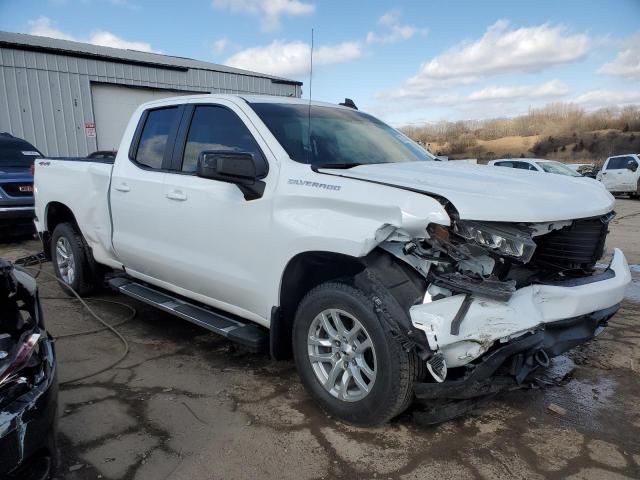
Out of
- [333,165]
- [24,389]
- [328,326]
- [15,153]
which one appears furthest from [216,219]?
[15,153]

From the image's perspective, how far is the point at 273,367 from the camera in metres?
3.79

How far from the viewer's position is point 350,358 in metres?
2.87

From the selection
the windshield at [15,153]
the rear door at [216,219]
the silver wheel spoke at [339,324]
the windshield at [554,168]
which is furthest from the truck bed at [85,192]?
the windshield at [554,168]

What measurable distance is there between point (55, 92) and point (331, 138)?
505 inches

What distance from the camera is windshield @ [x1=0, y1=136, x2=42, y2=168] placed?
936cm

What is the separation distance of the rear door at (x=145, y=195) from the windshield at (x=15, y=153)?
617 cm

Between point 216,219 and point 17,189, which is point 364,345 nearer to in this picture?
point 216,219

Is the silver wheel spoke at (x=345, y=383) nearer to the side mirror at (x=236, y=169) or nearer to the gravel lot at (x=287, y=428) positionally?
the gravel lot at (x=287, y=428)

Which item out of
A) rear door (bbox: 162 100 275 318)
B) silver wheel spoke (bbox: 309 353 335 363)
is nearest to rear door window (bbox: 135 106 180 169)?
rear door (bbox: 162 100 275 318)

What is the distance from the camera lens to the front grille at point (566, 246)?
9.17ft

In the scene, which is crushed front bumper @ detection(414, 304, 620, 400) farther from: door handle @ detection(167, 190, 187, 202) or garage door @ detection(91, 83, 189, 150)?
garage door @ detection(91, 83, 189, 150)

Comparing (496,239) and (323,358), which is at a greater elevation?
(496,239)

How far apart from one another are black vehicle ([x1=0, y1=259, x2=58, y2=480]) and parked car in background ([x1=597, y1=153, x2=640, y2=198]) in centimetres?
1988

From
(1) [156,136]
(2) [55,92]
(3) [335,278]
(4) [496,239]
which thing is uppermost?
(2) [55,92]
